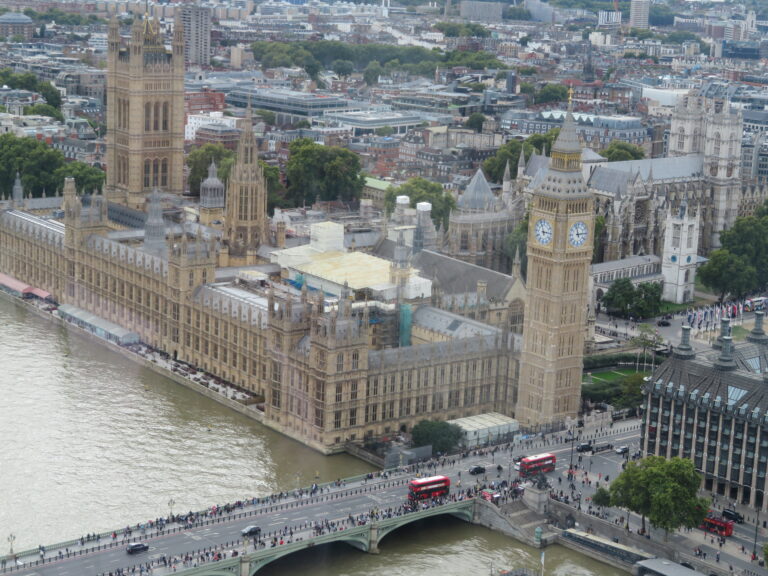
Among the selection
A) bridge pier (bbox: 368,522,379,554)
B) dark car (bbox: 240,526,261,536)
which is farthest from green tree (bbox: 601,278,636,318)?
dark car (bbox: 240,526,261,536)

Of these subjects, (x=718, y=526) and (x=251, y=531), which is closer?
(x=251, y=531)

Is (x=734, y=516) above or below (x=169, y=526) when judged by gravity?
above

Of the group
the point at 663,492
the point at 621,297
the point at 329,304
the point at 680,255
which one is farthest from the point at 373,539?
the point at 680,255

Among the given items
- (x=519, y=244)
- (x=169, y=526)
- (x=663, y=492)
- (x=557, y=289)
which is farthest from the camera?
(x=519, y=244)

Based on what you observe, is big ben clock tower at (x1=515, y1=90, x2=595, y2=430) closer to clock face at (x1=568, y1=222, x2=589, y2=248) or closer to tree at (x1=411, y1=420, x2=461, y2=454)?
clock face at (x1=568, y1=222, x2=589, y2=248)

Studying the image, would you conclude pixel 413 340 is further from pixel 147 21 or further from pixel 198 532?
pixel 147 21

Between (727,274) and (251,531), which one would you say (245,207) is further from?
(251,531)

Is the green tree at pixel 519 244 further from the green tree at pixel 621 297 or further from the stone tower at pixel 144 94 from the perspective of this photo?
the stone tower at pixel 144 94

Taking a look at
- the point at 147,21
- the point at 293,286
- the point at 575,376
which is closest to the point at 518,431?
the point at 575,376
